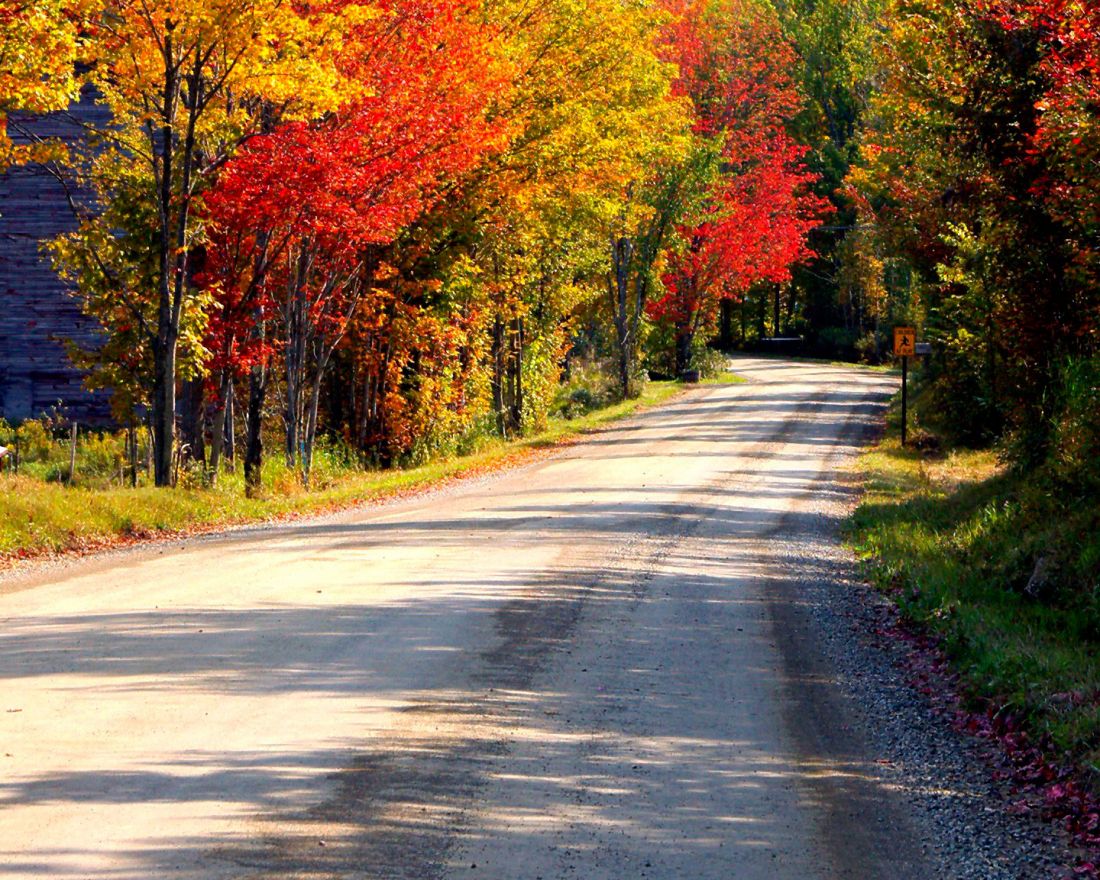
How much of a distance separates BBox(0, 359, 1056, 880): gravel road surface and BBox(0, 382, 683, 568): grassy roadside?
1.03 metres

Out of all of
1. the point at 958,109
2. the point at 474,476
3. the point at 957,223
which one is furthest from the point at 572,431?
the point at 958,109

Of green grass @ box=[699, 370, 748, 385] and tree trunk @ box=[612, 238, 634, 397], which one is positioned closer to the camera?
tree trunk @ box=[612, 238, 634, 397]

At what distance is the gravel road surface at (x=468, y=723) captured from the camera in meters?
6.43

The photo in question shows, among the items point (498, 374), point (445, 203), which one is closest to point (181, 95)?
point (445, 203)

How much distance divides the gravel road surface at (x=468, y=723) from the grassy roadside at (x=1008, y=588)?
23.2 inches

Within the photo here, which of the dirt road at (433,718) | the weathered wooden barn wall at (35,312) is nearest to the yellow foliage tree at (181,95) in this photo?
the dirt road at (433,718)

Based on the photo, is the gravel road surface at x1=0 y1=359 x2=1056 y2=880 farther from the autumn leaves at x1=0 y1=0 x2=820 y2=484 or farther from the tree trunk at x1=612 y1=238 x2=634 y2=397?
the tree trunk at x1=612 y1=238 x2=634 y2=397

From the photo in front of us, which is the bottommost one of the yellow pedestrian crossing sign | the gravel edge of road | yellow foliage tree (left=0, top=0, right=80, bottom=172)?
the gravel edge of road

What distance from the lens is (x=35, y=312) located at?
1261 inches

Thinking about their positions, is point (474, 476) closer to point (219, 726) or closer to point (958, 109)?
point (958, 109)

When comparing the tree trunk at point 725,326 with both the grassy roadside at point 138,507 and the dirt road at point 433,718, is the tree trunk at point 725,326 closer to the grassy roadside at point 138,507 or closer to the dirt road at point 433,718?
the grassy roadside at point 138,507

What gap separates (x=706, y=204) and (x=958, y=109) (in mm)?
31813

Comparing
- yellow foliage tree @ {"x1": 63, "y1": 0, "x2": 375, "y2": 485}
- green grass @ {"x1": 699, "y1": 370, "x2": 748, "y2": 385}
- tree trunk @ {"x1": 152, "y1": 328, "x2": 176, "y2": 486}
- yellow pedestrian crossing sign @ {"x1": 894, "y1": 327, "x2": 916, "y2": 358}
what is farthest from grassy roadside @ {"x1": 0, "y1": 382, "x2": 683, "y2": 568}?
green grass @ {"x1": 699, "y1": 370, "x2": 748, "y2": 385}

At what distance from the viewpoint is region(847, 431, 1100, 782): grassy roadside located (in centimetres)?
906
